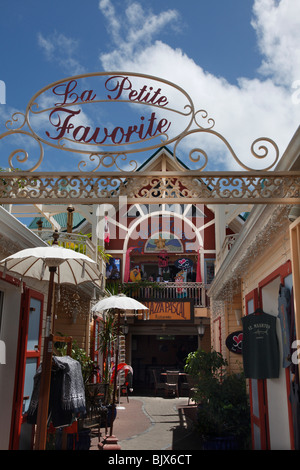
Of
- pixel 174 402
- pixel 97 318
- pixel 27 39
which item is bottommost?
pixel 174 402

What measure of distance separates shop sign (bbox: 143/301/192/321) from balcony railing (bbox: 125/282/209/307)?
0.23 metres

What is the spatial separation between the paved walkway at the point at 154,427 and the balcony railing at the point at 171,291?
4238mm

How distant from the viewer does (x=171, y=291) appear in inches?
699

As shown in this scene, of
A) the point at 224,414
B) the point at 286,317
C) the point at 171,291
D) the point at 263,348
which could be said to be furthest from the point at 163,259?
the point at 286,317

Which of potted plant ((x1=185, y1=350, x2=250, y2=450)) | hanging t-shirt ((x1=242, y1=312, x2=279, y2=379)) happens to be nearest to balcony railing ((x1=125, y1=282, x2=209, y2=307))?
potted plant ((x1=185, y1=350, x2=250, y2=450))

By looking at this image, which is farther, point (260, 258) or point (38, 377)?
point (260, 258)

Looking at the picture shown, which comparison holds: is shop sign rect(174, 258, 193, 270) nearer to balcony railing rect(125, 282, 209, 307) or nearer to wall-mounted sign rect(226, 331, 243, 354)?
balcony railing rect(125, 282, 209, 307)

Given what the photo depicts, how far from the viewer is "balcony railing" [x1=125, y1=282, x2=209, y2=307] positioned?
56.6ft

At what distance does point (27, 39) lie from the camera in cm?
525

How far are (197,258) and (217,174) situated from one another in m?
15.2

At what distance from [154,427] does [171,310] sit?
7540mm

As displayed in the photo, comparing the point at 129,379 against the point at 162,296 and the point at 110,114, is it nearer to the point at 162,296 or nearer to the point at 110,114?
the point at 162,296

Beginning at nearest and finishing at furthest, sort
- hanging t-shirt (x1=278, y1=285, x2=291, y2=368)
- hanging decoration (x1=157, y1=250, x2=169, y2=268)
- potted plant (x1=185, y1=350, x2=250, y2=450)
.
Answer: hanging t-shirt (x1=278, y1=285, x2=291, y2=368) < potted plant (x1=185, y1=350, x2=250, y2=450) < hanging decoration (x1=157, y1=250, x2=169, y2=268)
